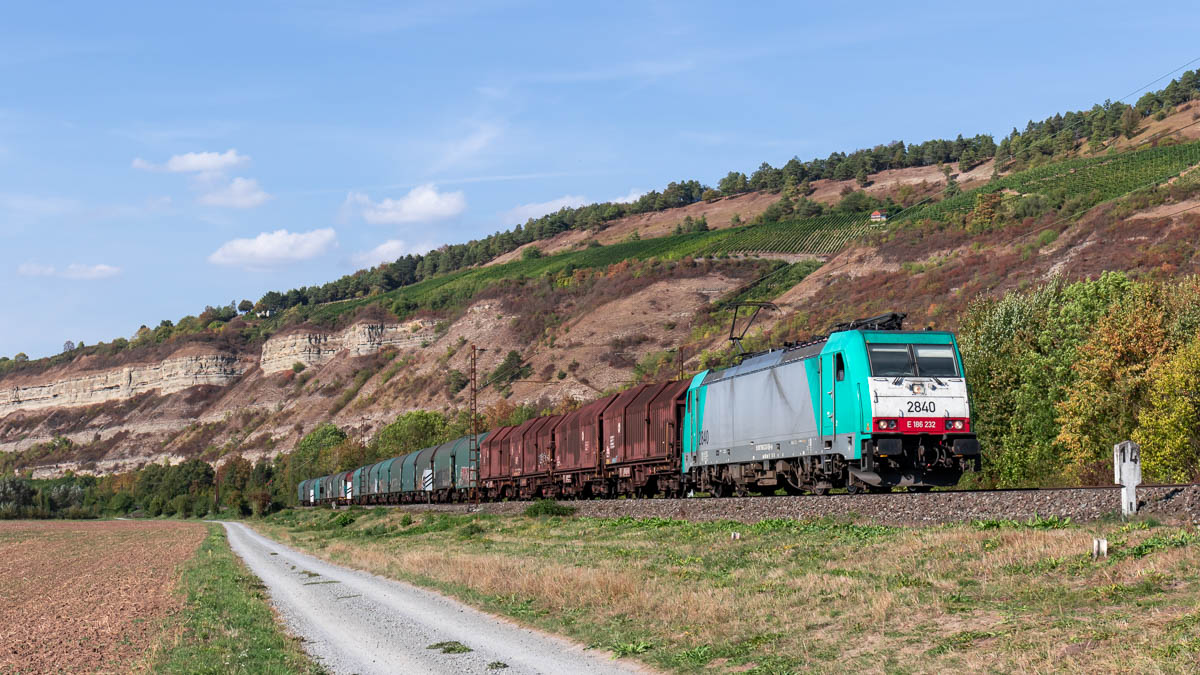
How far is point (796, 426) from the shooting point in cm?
2872

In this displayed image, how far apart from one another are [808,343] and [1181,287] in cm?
3197

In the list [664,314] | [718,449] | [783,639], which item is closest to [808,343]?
[718,449]

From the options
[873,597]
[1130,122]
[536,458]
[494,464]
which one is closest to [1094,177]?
[1130,122]

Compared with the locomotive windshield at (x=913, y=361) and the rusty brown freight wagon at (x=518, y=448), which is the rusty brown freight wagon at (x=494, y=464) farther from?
the locomotive windshield at (x=913, y=361)

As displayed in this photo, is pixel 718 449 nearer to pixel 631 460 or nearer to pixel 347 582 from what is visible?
pixel 631 460

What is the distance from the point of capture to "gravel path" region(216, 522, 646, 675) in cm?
1453

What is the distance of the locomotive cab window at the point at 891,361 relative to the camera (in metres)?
25.8

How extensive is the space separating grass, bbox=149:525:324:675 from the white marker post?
41.6ft

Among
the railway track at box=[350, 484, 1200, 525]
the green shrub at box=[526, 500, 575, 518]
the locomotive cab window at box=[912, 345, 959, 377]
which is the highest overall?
the locomotive cab window at box=[912, 345, 959, 377]

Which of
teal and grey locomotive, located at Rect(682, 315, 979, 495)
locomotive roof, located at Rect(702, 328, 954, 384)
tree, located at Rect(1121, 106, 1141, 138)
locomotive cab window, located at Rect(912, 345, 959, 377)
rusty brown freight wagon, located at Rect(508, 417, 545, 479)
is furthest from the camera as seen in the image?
tree, located at Rect(1121, 106, 1141, 138)

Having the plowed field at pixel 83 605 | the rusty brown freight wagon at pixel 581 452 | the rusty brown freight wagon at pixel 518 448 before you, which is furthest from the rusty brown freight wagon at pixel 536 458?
the plowed field at pixel 83 605

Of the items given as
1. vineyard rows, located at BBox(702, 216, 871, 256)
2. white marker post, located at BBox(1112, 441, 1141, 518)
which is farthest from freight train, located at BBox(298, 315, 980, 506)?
vineyard rows, located at BBox(702, 216, 871, 256)

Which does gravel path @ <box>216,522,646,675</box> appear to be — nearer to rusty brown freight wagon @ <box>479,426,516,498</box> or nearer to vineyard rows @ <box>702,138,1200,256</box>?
rusty brown freight wagon @ <box>479,426,516,498</box>

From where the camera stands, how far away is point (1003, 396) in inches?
2061
